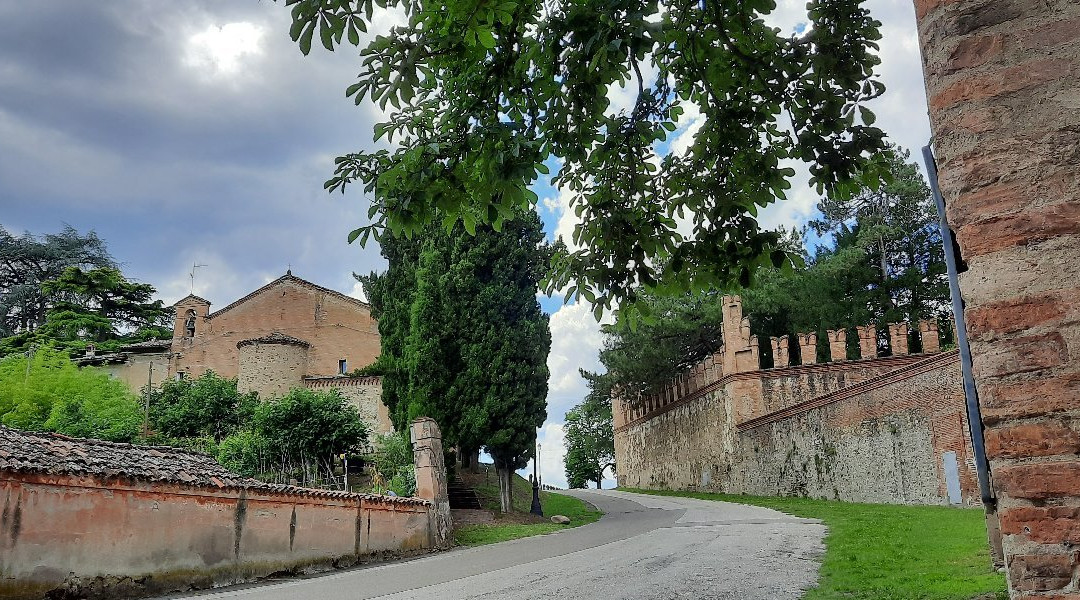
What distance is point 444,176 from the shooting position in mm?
4863

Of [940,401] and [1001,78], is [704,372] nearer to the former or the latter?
[940,401]

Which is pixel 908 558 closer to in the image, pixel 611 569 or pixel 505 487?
pixel 611 569

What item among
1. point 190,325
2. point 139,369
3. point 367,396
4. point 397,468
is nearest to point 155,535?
point 397,468

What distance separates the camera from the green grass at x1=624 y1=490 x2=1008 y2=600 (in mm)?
6715

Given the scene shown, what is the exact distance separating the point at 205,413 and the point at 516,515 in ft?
42.1

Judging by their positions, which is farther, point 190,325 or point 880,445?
point 190,325

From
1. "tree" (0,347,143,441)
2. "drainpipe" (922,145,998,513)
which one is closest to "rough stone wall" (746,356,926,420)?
"drainpipe" (922,145,998,513)

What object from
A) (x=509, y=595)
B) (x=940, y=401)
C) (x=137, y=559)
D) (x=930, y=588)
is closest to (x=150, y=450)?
(x=137, y=559)

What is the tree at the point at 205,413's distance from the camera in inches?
1040

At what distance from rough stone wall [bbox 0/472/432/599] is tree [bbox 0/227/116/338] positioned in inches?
1619

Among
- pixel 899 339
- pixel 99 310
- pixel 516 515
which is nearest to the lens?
pixel 516 515

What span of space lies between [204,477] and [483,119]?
389 inches

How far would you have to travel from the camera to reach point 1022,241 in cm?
251

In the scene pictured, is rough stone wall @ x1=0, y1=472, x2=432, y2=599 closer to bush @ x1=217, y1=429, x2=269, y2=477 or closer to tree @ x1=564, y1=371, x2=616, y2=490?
bush @ x1=217, y1=429, x2=269, y2=477
